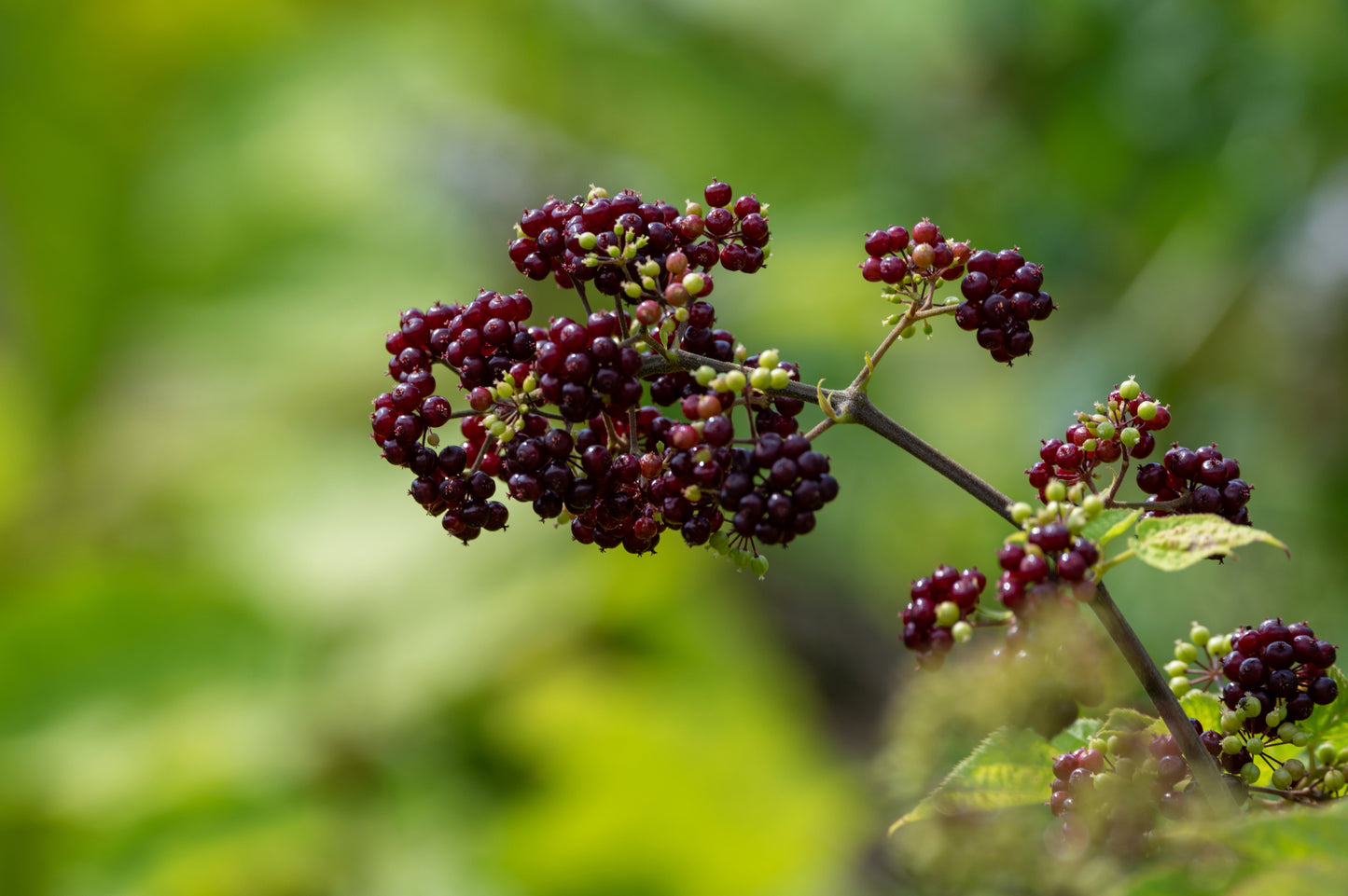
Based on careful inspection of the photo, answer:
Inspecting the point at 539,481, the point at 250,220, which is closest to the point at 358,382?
the point at 250,220

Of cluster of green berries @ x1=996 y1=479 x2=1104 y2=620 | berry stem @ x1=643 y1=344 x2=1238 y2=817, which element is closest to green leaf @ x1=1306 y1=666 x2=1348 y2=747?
berry stem @ x1=643 y1=344 x2=1238 y2=817

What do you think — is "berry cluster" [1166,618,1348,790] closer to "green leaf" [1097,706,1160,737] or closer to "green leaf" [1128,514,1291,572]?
"green leaf" [1097,706,1160,737]

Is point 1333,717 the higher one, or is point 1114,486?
point 1114,486

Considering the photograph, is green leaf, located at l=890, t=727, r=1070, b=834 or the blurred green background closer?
green leaf, located at l=890, t=727, r=1070, b=834

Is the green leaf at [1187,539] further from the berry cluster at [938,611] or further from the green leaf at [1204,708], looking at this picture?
the green leaf at [1204,708]

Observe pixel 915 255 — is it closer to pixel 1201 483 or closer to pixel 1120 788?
pixel 1201 483

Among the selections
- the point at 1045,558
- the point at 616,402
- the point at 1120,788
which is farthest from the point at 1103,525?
the point at 616,402
